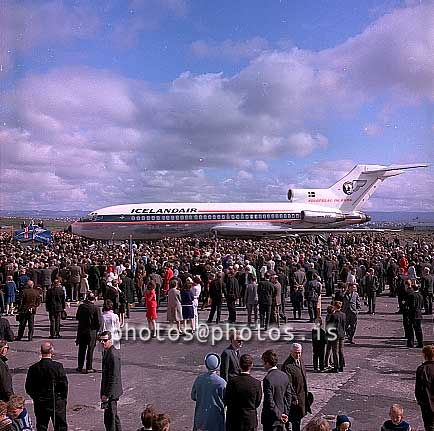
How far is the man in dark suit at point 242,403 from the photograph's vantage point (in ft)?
18.3

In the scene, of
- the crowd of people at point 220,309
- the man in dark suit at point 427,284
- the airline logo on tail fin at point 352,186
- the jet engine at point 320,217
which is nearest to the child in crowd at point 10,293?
the crowd of people at point 220,309

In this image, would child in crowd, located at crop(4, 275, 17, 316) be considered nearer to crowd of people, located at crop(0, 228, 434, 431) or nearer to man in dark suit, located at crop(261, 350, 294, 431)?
crowd of people, located at crop(0, 228, 434, 431)

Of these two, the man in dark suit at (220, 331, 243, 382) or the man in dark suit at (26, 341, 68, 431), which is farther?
the man in dark suit at (220, 331, 243, 382)

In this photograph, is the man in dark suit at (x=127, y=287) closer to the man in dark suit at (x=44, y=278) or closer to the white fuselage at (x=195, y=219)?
the man in dark suit at (x=44, y=278)

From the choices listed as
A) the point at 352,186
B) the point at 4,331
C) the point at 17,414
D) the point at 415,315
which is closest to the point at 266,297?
the point at 415,315

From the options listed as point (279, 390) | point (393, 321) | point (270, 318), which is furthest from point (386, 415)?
point (393, 321)

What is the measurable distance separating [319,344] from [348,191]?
36797mm

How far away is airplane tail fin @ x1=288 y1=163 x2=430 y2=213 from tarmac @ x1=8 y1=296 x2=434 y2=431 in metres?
30.7

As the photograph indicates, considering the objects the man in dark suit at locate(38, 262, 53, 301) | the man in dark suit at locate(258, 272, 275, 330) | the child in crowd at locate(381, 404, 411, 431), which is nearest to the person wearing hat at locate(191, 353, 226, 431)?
the child in crowd at locate(381, 404, 411, 431)

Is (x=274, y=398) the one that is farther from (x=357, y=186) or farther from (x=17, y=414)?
(x=357, y=186)

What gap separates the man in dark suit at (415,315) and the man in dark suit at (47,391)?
8.03 m

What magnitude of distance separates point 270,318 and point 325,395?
536 cm

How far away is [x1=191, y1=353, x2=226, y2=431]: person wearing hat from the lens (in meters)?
5.75

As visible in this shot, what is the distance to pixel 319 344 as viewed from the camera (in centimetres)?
978
